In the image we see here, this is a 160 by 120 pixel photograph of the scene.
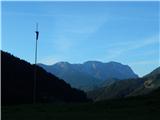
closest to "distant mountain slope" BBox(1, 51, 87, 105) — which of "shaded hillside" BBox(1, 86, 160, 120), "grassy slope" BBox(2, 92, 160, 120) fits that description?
"shaded hillside" BBox(1, 86, 160, 120)

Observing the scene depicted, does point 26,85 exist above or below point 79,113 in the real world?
above

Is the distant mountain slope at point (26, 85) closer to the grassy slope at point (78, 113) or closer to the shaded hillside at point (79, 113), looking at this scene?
the shaded hillside at point (79, 113)

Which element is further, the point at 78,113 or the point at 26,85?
the point at 26,85

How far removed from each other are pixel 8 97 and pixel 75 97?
117 ft

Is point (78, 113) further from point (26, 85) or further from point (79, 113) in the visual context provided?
point (26, 85)

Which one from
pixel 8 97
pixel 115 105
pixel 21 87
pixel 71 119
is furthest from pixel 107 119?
pixel 21 87

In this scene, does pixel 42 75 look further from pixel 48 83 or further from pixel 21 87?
pixel 21 87

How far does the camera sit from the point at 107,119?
1116 inches

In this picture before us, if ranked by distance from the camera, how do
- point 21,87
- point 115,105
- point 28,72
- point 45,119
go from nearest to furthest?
point 45,119, point 115,105, point 21,87, point 28,72

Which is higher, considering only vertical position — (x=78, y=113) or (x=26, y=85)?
(x=26, y=85)

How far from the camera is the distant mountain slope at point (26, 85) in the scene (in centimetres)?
10125

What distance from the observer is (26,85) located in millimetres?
114625

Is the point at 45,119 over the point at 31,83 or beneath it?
beneath

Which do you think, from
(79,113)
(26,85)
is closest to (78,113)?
(79,113)
